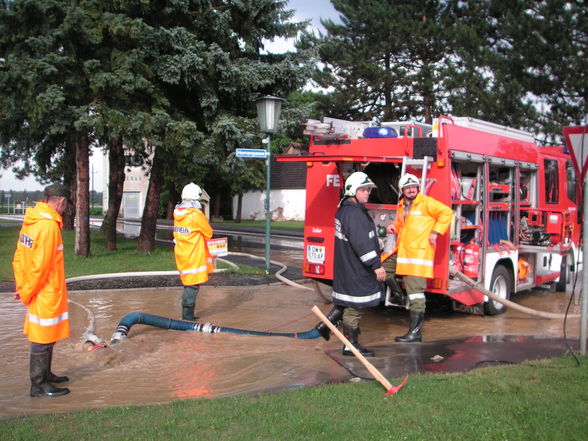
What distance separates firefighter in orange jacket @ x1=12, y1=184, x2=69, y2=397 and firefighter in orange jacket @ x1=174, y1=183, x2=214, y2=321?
262cm

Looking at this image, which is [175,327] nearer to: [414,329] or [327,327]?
[327,327]

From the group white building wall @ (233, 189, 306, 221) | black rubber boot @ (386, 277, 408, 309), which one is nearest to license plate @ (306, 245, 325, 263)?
black rubber boot @ (386, 277, 408, 309)

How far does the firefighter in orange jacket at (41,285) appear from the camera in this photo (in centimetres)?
504

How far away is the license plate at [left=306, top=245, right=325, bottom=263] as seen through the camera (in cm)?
874

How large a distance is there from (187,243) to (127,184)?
50.6 m

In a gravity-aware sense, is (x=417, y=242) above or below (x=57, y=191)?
below

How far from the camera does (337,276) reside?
255 inches

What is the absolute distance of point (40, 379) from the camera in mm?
5164

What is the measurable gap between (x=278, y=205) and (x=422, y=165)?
1490 inches

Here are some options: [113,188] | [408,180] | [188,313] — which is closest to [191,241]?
[188,313]

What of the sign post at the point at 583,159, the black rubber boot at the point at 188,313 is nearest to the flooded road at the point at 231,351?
the black rubber boot at the point at 188,313

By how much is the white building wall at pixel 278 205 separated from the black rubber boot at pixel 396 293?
3524 cm

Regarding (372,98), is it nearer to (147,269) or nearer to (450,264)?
(147,269)

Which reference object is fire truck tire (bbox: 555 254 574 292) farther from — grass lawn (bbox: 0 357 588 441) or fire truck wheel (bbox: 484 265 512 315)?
grass lawn (bbox: 0 357 588 441)
